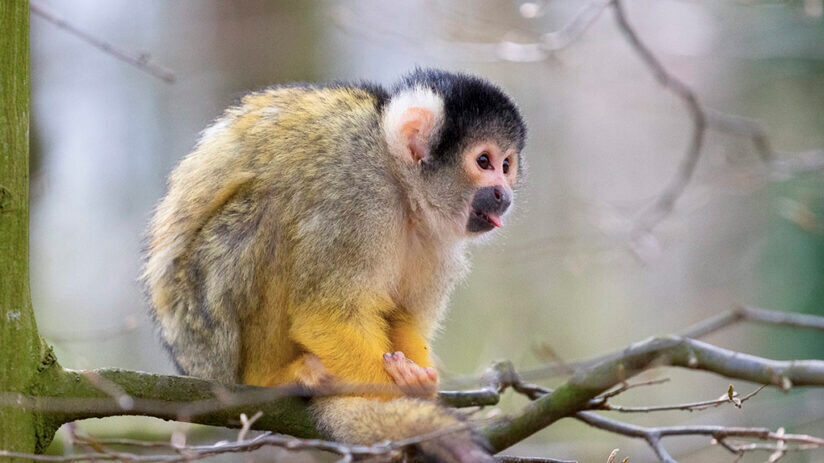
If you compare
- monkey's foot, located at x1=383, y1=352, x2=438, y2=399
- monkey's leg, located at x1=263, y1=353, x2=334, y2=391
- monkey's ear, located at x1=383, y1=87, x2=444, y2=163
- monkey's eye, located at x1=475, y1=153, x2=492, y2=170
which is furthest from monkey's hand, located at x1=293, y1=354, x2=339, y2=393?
monkey's eye, located at x1=475, y1=153, x2=492, y2=170

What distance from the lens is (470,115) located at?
12.5ft

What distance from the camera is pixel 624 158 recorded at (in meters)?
12.6

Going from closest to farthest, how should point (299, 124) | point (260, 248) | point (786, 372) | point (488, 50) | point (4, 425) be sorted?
point (786, 372) < point (4, 425) < point (260, 248) < point (299, 124) < point (488, 50)

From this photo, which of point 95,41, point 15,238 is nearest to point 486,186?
point 95,41

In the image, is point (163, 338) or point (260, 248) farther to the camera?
point (163, 338)

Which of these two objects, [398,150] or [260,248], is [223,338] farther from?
[398,150]

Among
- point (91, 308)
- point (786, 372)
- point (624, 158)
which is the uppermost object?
point (624, 158)

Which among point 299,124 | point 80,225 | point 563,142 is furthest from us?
point 563,142

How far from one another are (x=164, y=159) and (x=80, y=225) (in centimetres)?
102

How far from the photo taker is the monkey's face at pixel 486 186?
12.4ft

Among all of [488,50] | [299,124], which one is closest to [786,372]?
[299,124]

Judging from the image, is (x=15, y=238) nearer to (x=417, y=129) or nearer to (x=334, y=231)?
(x=334, y=231)

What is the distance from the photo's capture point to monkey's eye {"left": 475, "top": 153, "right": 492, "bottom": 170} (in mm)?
3850

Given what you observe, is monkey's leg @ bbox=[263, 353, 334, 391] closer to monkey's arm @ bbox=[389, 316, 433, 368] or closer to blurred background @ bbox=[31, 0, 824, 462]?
monkey's arm @ bbox=[389, 316, 433, 368]
